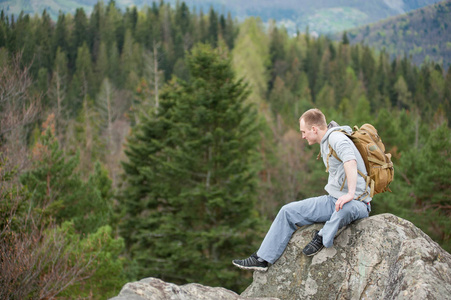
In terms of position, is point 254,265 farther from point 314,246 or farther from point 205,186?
point 205,186

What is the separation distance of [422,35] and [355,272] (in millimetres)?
116644

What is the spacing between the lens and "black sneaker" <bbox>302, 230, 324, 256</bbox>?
4387mm

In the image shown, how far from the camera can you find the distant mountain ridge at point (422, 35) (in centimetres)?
6419

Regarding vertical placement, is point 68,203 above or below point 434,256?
below

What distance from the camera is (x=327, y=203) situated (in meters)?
4.54

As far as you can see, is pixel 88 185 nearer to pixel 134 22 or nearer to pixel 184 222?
pixel 184 222

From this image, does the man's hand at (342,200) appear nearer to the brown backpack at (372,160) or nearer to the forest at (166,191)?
the brown backpack at (372,160)

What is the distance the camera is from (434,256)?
3.87 metres

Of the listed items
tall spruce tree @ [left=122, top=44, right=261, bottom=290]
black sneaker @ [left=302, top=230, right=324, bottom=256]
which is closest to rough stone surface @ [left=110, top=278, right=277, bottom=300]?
black sneaker @ [left=302, top=230, right=324, bottom=256]

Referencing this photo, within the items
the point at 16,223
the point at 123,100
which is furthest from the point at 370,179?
the point at 123,100

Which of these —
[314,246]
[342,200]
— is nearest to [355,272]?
[314,246]

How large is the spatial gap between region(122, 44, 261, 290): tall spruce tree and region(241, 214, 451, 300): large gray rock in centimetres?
1346

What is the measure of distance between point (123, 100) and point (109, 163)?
3836 cm

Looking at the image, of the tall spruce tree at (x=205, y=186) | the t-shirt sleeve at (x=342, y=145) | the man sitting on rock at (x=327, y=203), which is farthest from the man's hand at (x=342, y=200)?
the tall spruce tree at (x=205, y=186)
